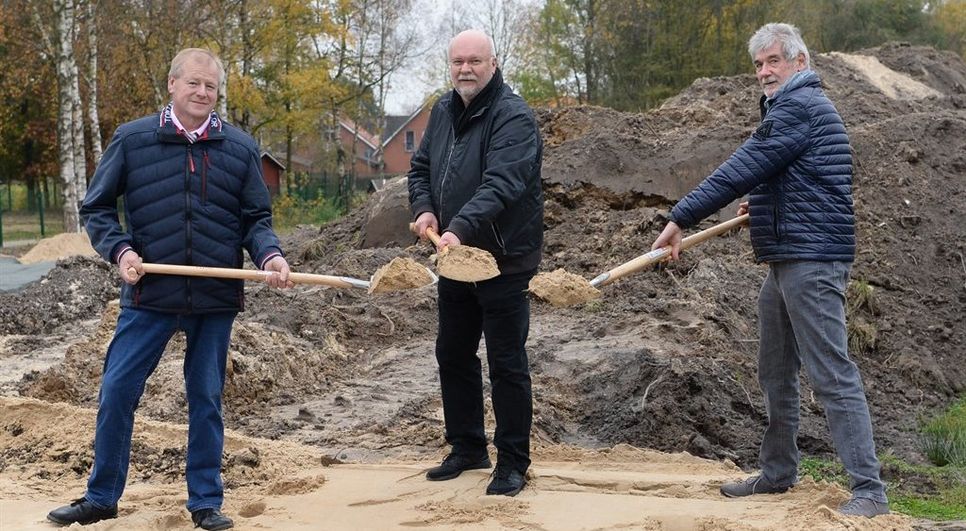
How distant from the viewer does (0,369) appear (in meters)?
9.70

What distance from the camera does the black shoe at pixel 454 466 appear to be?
562 cm

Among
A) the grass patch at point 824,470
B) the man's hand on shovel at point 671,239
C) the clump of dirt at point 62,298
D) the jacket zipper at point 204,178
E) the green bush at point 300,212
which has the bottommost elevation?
the grass patch at point 824,470

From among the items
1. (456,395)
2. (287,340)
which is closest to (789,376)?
(456,395)

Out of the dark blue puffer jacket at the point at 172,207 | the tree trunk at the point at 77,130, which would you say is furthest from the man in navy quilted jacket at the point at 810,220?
the tree trunk at the point at 77,130

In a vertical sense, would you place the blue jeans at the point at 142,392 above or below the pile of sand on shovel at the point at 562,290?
below

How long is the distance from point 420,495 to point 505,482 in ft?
1.44

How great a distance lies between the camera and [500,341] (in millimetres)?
5270

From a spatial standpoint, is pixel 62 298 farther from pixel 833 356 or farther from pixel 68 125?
pixel 68 125

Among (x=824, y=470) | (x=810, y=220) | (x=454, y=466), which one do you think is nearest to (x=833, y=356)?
(x=810, y=220)

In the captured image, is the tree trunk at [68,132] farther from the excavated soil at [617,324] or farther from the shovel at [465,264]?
the shovel at [465,264]

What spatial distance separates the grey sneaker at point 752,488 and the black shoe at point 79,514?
2.89 m

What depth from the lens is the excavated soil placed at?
749cm

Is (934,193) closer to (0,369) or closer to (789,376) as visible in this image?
(789,376)

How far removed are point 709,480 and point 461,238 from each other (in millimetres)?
1842
